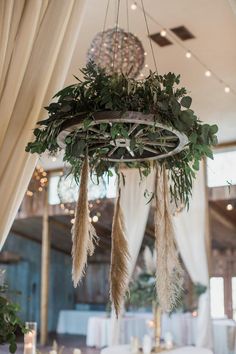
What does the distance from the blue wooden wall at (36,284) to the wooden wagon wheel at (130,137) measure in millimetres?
13650

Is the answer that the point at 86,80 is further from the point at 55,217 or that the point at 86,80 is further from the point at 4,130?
the point at 55,217

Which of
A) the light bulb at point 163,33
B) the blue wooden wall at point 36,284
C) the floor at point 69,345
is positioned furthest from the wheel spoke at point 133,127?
the blue wooden wall at point 36,284

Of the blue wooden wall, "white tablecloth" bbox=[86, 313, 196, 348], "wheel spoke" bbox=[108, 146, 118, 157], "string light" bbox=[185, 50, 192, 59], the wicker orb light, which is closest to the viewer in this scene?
"wheel spoke" bbox=[108, 146, 118, 157]

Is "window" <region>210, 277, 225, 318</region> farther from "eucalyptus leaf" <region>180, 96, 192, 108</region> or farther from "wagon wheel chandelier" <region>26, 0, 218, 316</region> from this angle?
"eucalyptus leaf" <region>180, 96, 192, 108</region>

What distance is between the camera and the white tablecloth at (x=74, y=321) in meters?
13.9

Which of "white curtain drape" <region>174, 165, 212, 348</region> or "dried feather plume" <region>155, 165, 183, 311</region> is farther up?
"white curtain drape" <region>174, 165, 212, 348</region>

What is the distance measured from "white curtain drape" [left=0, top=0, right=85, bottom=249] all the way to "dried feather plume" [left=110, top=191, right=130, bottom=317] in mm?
568

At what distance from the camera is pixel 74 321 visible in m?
14.1

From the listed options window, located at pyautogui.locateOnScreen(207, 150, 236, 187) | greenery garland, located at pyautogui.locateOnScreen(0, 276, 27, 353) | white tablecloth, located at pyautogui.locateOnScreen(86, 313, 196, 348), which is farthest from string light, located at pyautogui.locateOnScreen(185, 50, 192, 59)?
white tablecloth, located at pyautogui.locateOnScreen(86, 313, 196, 348)

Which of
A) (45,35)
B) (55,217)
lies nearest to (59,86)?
(45,35)

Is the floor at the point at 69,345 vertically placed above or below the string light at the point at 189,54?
below

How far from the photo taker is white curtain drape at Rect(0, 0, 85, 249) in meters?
2.30

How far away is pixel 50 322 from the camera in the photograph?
50.7 ft

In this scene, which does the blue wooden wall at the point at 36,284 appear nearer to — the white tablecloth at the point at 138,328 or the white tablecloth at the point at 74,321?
the white tablecloth at the point at 74,321
